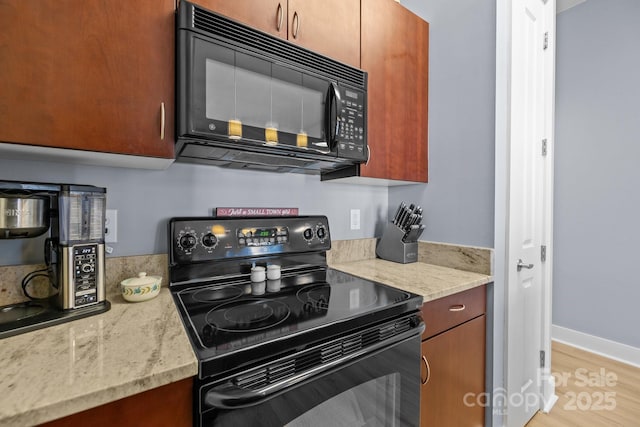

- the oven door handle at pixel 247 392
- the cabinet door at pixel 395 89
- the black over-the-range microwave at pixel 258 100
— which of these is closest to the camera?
the oven door handle at pixel 247 392

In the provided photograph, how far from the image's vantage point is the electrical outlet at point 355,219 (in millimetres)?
1740

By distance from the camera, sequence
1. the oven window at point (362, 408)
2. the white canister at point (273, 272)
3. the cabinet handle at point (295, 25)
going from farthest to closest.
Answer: the white canister at point (273, 272), the cabinet handle at point (295, 25), the oven window at point (362, 408)

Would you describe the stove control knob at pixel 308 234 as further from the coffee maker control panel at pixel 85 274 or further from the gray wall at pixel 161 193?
the coffee maker control panel at pixel 85 274

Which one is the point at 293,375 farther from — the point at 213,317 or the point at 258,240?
the point at 258,240

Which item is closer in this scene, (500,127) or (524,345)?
(500,127)

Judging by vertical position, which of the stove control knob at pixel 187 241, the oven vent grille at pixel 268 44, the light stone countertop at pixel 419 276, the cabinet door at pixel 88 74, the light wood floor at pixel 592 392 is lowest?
the light wood floor at pixel 592 392

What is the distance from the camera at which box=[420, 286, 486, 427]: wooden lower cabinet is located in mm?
1136

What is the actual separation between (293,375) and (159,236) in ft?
2.62

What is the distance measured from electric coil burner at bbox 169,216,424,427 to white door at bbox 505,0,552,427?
0.78 meters

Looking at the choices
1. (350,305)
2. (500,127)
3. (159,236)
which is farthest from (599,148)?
(159,236)

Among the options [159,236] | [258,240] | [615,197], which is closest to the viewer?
[159,236]

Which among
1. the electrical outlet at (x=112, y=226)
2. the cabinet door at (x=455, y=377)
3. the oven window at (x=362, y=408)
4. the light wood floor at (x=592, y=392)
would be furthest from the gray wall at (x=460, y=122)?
the electrical outlet at (x=112, y=226)

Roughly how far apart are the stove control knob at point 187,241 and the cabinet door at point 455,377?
973 millimetres

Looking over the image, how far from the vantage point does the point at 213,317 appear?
0.85 meters
